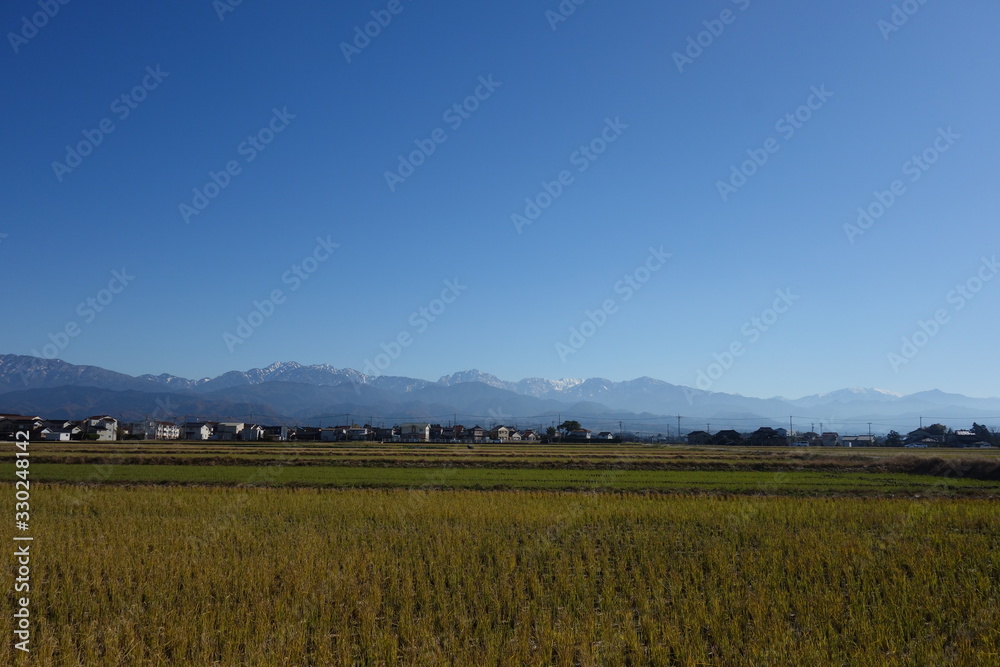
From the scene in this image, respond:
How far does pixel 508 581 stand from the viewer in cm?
1097

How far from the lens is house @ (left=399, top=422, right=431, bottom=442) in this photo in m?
128

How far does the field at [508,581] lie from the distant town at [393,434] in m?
89.9

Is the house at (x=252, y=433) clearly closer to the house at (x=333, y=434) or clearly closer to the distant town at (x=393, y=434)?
the distant town at (x=393, y=434)

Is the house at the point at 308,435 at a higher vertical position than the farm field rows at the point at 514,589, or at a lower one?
lower

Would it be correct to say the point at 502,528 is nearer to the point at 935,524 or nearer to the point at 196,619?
the point at 196,619

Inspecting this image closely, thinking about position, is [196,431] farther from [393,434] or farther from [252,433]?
[393,434]

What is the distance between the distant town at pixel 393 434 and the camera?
9262cm

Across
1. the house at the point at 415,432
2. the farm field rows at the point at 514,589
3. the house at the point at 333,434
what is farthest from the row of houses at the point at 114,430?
the farm field rows at the point at 514,589

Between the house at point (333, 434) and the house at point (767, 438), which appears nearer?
the house at point (767, 438)

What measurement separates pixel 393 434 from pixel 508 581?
406ft

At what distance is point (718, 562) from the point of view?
1204cm

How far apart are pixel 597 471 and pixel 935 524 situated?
2205cm

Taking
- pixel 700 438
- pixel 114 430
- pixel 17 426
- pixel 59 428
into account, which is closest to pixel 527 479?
pixel 17 426

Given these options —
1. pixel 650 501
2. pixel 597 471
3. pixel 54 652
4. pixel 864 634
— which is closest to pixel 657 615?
pixel 864 634
